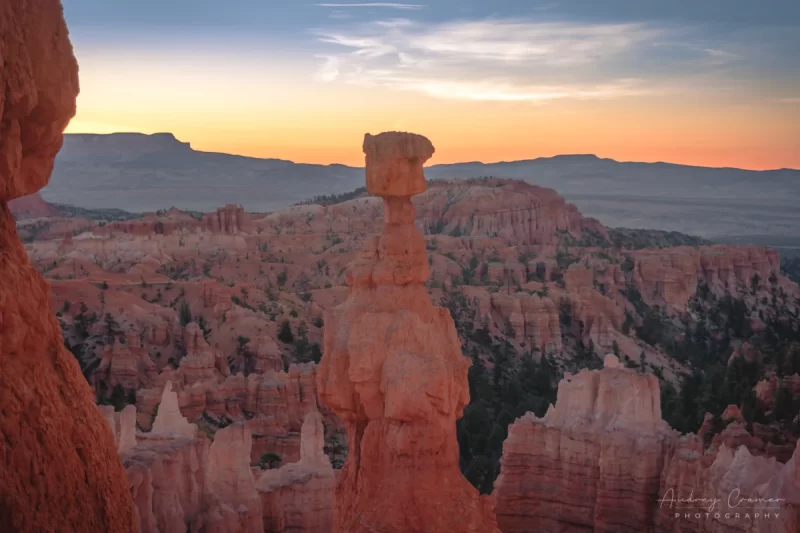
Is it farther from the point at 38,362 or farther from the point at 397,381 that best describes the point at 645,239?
the point at 38,362

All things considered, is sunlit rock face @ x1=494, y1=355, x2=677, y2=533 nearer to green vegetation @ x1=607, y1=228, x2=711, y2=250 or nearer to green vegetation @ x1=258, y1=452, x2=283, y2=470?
green vegetation @ x1=258, y1=452, x2=283, y2=470

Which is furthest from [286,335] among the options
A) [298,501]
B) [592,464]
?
[298,501]

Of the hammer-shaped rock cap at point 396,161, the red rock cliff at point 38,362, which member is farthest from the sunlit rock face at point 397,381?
the red rock cliff at point 38,362

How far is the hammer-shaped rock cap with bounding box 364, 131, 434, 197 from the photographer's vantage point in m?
11.9

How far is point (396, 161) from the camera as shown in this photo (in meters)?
11.9

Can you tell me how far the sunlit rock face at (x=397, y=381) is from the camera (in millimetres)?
11023

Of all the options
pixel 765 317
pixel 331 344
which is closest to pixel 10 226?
pixel 331 344

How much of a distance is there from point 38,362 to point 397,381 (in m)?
5.61

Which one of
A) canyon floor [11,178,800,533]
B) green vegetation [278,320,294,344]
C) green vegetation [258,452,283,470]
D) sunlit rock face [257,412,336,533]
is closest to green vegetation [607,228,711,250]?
canyon floor [11,178,800,533]

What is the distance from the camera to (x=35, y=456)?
5449 millimetres

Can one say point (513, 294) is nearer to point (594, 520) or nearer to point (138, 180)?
point (594, 520)

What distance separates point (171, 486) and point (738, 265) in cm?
7177

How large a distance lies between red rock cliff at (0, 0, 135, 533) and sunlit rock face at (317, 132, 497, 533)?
4778 millimetres

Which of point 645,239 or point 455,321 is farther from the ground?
point 645,239
